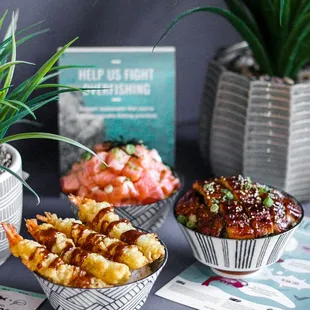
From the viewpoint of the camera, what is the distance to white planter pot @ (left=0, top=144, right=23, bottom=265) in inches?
38.6

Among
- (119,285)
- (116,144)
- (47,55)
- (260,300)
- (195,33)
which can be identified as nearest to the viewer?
(119,285)

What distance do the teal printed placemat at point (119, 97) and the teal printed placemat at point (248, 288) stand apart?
0.33 m

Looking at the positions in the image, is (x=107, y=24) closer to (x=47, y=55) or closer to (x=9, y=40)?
(x=47, y=55)

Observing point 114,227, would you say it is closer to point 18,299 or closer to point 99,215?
point 99,215

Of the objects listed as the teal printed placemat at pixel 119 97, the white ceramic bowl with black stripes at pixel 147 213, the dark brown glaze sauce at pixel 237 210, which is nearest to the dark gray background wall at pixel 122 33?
the teal printed placemat at pixel 119 97

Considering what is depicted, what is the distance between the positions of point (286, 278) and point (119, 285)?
0.30 m

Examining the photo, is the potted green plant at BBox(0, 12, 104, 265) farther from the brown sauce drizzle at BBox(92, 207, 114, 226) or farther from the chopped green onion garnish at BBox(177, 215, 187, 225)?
the chopped green onion garnish at BBox(177, 215, 187, 225)

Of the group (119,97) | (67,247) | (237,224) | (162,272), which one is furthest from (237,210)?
(119,97)

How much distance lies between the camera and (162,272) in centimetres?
104

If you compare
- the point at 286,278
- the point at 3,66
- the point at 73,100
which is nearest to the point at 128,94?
the point at 73,100

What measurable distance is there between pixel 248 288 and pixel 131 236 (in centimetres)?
21

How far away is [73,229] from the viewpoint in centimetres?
92

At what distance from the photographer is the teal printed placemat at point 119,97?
1238 mm

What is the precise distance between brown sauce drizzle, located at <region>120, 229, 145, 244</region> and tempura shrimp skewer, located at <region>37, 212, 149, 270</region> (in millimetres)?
11
